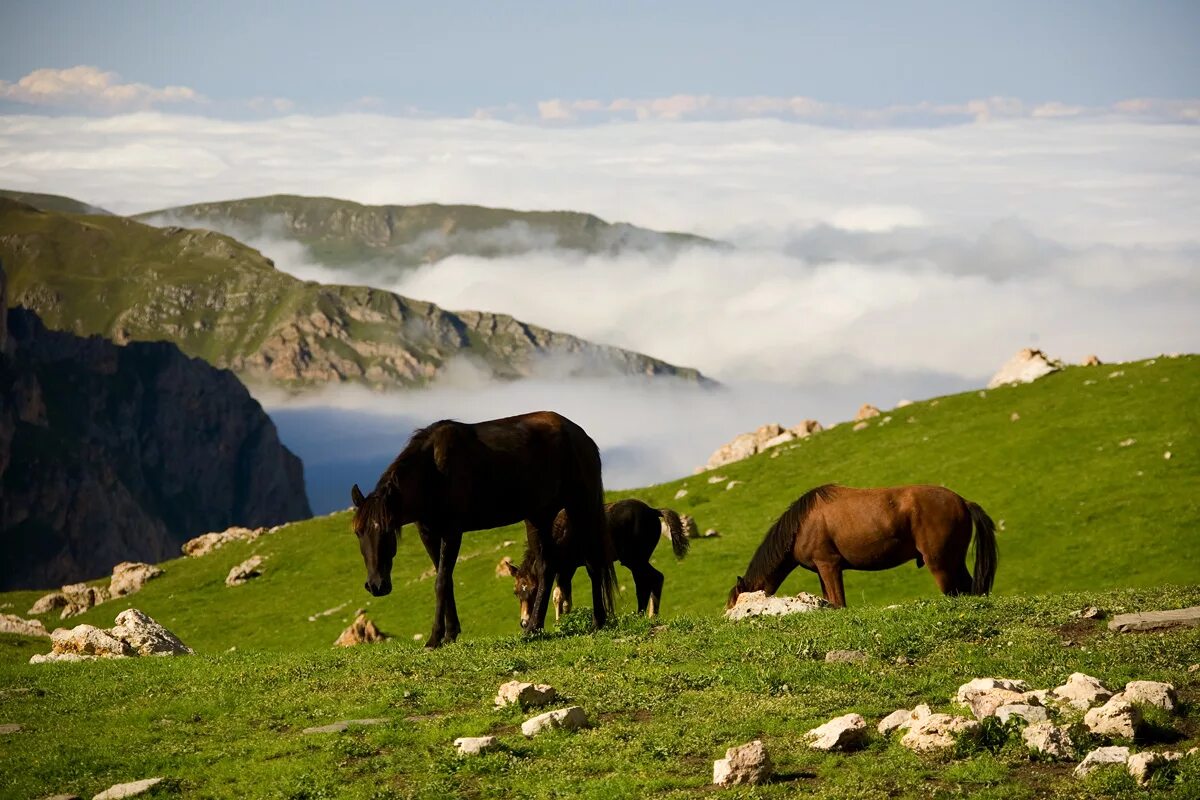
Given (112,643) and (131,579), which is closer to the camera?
(112,643)

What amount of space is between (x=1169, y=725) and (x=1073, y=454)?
44046 mm

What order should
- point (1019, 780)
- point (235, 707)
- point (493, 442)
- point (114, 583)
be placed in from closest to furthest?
point (1019, 780), point (235, 707), point (493, 442), point (114, 583)

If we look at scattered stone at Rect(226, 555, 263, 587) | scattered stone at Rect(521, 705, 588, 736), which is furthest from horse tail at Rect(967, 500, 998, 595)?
scattered stone at Rect(226, 555, 263, 587)

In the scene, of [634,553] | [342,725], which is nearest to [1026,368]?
[634,553]

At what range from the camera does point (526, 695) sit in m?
16.9

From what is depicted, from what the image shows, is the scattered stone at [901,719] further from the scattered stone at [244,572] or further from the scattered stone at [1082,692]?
the scattered stone at [244,572]

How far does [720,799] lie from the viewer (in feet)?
43.7

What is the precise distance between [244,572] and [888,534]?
52.6 m

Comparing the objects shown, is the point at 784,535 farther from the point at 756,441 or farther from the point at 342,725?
the point at 756,441

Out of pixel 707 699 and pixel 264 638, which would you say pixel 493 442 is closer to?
pixel 707 699

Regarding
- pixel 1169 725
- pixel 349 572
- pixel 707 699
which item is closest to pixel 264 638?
pixel 349 572

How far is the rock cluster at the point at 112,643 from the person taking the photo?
27406 mm

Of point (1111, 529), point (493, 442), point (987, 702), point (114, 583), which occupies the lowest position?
point (114, 583)

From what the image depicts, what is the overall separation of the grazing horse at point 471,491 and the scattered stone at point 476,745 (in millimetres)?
7541
